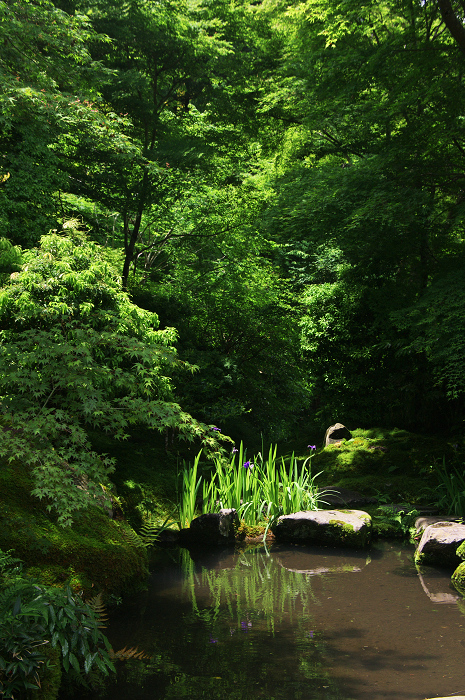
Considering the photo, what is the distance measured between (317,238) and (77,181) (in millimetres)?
4181

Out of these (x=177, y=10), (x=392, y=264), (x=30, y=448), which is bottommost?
(x=30, y=448)

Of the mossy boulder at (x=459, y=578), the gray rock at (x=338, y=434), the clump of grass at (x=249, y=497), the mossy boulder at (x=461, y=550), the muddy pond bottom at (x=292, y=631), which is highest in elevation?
the gray rock at (x=338, y=434)

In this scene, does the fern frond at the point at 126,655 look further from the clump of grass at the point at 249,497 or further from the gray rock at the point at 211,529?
the clump of grass at the point at 249,497

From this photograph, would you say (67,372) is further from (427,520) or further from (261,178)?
(261,178)

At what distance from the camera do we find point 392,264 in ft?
31.4

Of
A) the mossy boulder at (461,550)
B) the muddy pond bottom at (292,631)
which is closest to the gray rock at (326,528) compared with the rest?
the muddy pond bottom at (292,631)

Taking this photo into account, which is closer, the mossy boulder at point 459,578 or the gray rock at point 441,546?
the mossy boulder at point 459,578

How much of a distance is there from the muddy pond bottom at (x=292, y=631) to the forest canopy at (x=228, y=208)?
118cm

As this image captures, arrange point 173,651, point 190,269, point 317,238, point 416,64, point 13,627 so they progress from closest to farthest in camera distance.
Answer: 1. point 13,627
2. point 173,651
3. point 416,64
4. point 317,238
5. point 190,269

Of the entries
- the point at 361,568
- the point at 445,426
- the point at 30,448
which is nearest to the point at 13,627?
the point at 30,448

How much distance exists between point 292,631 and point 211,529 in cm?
240

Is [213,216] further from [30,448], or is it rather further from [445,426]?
[30,448]

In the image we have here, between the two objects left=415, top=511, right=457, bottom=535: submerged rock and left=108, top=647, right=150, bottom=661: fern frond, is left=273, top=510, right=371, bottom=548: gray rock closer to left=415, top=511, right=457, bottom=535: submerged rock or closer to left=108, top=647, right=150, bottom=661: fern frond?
left=415, top=511, right=457, bottom=535: submerged rock

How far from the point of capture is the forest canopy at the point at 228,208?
5305 mm
